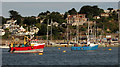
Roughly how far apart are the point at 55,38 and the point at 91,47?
83172 mm

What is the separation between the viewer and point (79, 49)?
4368 inches

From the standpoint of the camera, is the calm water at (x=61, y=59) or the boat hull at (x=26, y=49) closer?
the calm water at (x=61, y=59)

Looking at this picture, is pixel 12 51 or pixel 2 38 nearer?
pixel 12 51

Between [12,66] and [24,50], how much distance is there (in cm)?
3321

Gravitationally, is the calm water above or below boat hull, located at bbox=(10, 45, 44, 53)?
below

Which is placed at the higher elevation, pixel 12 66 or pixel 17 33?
pixel 17 33

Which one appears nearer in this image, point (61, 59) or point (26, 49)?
point (61, 59)

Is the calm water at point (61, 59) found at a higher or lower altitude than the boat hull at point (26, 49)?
lower

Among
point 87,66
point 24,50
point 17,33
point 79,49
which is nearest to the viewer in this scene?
point 87,66

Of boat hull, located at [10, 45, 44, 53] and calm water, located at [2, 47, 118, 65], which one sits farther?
boat hull, located at [10, 45, 44, 53]

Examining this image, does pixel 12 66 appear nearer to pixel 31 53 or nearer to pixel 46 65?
pixel 46 65

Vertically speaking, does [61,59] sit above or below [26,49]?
below

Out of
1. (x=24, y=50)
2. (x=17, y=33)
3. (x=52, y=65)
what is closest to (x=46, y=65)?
(x=52, y=65)

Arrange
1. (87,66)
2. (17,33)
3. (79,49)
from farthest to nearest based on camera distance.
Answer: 1. (17,33)
2. (79,49)
3. (87,66)
